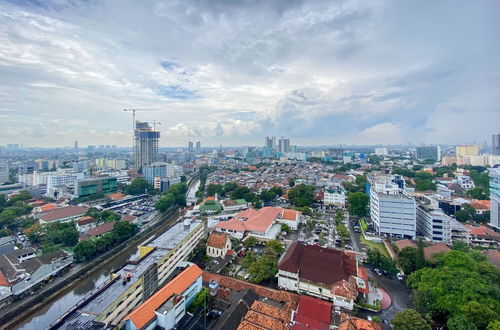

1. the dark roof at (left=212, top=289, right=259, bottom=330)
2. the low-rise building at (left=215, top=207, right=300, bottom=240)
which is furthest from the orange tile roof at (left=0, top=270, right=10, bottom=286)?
the low-rise building at (left=215, top=207, right=300, bottom=240)

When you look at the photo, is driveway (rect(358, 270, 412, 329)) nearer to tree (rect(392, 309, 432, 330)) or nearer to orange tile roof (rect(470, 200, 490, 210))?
tree (rect(392, 309, 432, 330))

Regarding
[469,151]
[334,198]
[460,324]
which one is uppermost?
[469,151]

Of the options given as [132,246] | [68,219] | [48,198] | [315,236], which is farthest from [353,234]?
[48,198]

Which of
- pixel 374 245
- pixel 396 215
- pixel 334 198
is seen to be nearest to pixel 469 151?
pixel 334 198

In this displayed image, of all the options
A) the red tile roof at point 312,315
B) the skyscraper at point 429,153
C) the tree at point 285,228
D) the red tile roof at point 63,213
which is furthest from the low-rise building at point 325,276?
the skyscraper at point 429,153

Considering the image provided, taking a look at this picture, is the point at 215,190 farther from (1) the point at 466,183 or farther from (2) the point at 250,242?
(1) the point at 466,183

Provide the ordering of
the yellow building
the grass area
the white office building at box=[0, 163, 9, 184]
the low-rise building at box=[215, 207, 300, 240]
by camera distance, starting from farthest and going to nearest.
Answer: the yellow building < the white office building at box=[0, 163, 9, 184] < the low-rise building at box=[215, 207, 300, 240] < the grass area

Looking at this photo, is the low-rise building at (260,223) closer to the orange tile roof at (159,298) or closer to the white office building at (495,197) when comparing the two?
the orange tile roof at (159,298)
